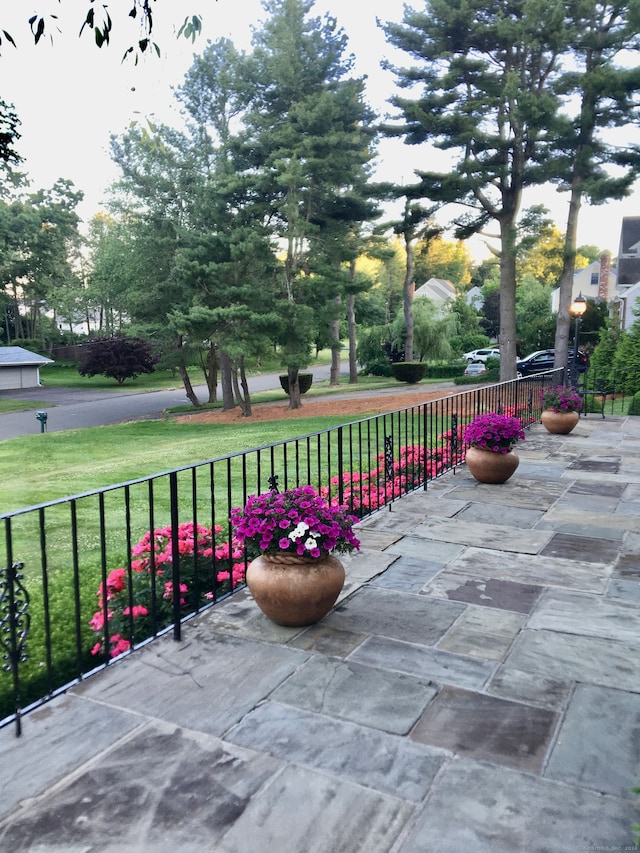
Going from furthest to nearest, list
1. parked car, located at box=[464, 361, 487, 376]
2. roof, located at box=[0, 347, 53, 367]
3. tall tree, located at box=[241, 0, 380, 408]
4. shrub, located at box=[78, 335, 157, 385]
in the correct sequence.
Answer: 1. roof, located at box=[0, 347, 53, 367]
2. shrub, located at box=[78, 335, 157, 385]
3. parked car, located at box=[464, 361, 487, 376]
4. tall tree, located at box=[241, 0, 380, 408]

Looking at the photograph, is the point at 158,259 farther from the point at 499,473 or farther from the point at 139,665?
the point at 139,665

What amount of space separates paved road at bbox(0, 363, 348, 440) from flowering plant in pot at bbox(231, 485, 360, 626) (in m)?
20.2

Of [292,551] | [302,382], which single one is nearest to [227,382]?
[302,382]

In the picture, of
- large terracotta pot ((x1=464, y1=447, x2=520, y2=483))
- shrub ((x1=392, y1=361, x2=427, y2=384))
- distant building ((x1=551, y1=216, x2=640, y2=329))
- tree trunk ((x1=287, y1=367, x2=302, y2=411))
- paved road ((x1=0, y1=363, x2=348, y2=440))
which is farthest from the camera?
shrub ((x1=392, y1=361, x2=427, y2=384))

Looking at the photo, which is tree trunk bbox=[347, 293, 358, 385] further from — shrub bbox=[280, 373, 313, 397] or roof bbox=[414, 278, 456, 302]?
roof bbox=[414, 278, 456, 302]

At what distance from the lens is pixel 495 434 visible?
7.12 meters

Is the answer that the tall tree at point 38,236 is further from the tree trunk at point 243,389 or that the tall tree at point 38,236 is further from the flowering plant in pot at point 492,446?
the flowering plant in pot at point 492,446

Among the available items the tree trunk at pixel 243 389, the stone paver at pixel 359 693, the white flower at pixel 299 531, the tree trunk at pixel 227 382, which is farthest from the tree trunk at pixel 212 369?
the stone paver at pixel 359 693

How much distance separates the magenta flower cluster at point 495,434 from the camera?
7.11m

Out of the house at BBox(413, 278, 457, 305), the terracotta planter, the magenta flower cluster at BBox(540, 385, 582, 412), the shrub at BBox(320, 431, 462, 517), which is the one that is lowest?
the shrub at BBox(320, 431, 462, 517)

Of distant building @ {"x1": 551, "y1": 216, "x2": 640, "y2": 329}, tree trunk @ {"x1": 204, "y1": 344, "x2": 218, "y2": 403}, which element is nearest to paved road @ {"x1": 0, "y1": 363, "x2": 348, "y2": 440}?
tree trunk @ {"x1": 204, "y1": 344, "x2": 218, "y2": 403}

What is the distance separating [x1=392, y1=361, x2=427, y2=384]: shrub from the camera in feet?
114

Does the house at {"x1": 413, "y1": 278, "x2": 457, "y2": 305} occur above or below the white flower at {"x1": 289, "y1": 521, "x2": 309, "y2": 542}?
above

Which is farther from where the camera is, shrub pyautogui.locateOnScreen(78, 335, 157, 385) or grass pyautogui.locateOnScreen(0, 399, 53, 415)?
shrub pyautogui.locateOnScreen(78, 335, 157, 385)
